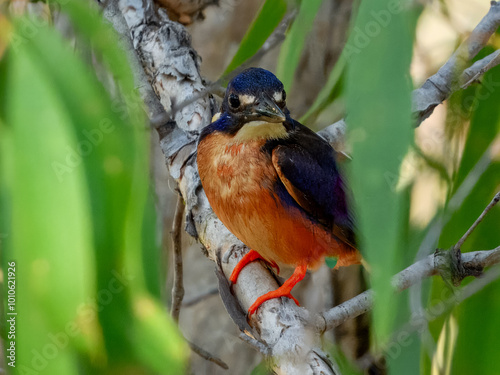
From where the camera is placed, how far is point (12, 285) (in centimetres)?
101

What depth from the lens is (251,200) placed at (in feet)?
5.26

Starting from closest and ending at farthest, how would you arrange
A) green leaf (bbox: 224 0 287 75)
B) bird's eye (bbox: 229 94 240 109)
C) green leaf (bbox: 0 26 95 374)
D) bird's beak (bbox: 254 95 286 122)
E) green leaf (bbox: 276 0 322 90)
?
green leaf (bbox: 0 26 95 374) < green leaf (bbox: 276 0 322 90) < bird's beak (bbox: 254 95 286 122) < bird's eye (bbox: 229 94 240 109) < green leaf (bbox: 224 0 287 75)

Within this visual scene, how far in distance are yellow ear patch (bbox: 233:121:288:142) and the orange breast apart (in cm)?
2

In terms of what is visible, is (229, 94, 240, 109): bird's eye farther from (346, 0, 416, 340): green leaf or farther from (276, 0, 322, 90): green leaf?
(346, 0, 416, 340): green leaf

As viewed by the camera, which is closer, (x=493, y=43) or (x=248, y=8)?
(x=493, y=43)

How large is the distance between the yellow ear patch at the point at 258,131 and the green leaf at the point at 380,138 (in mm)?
681

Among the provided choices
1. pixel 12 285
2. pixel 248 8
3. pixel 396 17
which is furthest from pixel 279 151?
pixel 248 8

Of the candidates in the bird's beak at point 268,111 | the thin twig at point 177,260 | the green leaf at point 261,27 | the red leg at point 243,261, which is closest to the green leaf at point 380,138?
the bird's beak at point 268,111

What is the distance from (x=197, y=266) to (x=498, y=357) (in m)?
2.37

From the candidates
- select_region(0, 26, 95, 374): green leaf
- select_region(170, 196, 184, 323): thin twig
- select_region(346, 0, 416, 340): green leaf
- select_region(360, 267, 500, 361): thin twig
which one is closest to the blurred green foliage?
select_region(0, 26, 95, 374): green leaf

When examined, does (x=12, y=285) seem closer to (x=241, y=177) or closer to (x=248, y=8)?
(x=241, y=177)

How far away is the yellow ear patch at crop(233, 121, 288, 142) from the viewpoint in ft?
5.40

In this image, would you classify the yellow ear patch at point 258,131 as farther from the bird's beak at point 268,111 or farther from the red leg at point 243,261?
the red leg at point 243,261

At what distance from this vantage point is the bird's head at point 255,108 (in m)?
1.55
